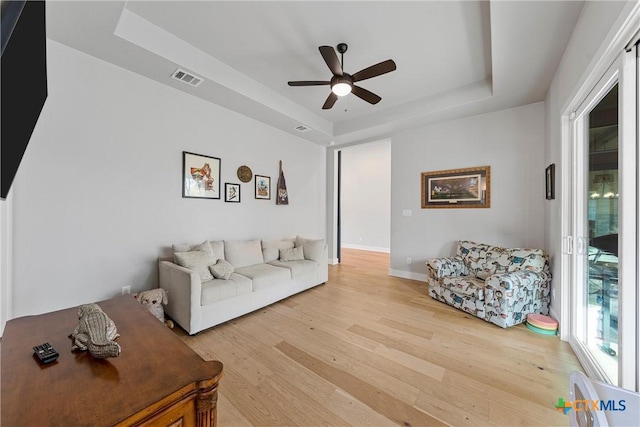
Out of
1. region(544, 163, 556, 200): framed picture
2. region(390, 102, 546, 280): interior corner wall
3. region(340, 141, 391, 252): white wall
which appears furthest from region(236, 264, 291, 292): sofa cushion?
region(340, 141, 391, 252): white wall

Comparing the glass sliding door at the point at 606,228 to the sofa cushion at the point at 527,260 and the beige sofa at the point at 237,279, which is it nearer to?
the sofa cushion at the point at 527,260

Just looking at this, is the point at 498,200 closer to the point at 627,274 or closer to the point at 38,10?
the point at 627,274

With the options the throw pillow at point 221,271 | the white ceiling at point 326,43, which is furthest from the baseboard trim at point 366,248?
the throw pillow at point 221,271

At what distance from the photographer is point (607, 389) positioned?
37.9 inches

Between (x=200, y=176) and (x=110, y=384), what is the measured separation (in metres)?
2.94

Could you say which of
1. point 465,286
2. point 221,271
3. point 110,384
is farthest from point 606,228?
point 221,271

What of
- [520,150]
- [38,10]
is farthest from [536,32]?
[38,10]

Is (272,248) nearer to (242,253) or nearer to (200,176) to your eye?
(242,253)

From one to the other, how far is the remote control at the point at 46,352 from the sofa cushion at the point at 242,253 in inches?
92.7

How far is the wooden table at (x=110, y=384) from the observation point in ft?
2.09

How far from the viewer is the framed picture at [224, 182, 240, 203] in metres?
3.62

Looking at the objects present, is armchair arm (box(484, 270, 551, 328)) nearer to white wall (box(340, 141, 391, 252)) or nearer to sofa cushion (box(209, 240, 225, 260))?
sofa cushion (box(209, 240, 225, 260))

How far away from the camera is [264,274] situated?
9.96 ft

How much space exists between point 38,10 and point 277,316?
2846mm
